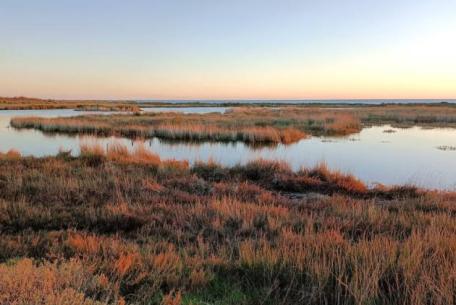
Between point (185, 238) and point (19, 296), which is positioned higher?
point (19, 296)

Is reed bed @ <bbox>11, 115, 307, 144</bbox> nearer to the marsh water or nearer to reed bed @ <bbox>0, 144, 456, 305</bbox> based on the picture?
the marsh water

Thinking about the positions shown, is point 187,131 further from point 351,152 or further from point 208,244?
point 208,244

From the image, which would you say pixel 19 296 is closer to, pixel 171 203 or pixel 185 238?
pixel 185 238

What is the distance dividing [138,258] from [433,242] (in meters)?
4.15

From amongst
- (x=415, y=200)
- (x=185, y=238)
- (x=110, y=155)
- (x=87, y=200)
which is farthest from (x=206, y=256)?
(x=110, y=155)

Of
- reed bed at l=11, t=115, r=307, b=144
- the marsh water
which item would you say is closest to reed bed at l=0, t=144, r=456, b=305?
the marsh water

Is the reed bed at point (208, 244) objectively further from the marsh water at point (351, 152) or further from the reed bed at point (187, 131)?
the reed bed at point (187, 131)

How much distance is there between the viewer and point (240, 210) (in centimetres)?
744

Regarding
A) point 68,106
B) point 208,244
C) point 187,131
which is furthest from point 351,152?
point 68,106

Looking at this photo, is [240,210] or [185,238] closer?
[185,238]

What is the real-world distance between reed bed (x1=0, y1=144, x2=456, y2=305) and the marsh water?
4927 mm

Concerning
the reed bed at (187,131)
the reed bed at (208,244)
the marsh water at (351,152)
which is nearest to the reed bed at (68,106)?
the reed bed at (187,131)

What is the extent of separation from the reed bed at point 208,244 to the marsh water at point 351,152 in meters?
4.93

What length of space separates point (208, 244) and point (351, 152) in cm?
1741
